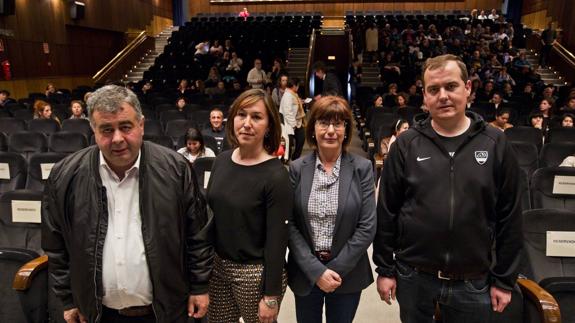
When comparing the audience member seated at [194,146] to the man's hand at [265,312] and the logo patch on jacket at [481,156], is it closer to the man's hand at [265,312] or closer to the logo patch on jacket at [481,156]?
the man's hand at [265,312]

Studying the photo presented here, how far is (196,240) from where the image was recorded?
1465 millimetres

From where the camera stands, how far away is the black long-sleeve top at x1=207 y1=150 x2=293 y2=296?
1449mm

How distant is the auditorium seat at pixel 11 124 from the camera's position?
18.4 ft

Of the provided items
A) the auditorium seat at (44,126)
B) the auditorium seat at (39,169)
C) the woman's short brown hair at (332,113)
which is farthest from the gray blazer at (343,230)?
the auditorium seat at (44,126)

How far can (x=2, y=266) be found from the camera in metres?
2.16

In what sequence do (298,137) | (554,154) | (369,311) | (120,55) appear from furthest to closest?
(120,55) → (298,137) → (554,154) → (369,311)

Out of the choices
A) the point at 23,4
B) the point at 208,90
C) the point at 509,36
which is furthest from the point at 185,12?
the point at 509,36

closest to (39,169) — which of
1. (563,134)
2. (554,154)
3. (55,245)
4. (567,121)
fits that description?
(55,245)

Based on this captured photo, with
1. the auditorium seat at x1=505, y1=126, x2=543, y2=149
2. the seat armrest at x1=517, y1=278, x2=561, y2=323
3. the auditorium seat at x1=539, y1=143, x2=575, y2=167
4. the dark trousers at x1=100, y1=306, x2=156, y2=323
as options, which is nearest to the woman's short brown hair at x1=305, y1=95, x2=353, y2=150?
the dark trousers at x1=100, y1=306, x2=156, y2=323

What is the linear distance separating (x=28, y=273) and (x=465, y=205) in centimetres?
195

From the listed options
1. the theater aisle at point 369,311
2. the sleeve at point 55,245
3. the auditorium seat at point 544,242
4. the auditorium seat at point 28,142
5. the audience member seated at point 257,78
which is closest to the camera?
the sleeve at point 55,245

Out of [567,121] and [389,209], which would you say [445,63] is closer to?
[389,209]

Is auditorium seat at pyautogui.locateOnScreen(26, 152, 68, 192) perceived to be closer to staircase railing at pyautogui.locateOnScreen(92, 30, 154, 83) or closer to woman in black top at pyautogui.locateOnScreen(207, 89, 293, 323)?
woman in black top at pyautogui.locateOnScreen(207, 89, 293, 323)

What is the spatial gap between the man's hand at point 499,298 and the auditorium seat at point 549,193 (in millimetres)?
1862
